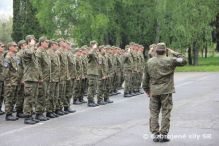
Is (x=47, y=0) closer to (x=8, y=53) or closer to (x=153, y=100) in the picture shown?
(x=8, y=53)

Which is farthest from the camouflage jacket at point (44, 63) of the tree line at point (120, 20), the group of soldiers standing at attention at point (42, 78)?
the tree line at point (120, 20)

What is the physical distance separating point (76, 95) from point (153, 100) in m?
8.25

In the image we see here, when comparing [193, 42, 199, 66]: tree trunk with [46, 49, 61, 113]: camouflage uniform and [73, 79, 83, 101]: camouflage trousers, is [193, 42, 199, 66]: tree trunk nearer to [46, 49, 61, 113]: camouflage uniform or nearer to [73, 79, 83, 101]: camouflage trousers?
[73, 79, 83, 101]: camouflage trousers

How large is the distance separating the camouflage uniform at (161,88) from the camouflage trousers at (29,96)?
3902 mm

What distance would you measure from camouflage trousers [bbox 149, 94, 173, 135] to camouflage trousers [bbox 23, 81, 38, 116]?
4.00 m

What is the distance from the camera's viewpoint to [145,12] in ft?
153

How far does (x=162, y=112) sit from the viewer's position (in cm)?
1077

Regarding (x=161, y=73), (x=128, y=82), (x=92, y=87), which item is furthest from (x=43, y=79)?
(x=128, y=82)

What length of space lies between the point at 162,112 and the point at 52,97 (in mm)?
4755

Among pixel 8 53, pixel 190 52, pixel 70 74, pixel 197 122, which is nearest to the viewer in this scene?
pixel 197 122

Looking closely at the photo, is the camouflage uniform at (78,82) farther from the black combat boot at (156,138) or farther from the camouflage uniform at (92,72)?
the black combat boot at (156,138)

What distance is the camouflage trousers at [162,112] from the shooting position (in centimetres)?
1067

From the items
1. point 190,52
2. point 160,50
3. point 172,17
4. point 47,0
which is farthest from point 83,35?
point 160,50

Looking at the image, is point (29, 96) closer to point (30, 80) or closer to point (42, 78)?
point (30, 80)
